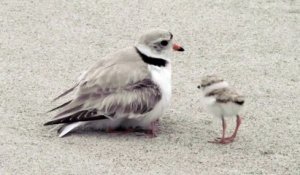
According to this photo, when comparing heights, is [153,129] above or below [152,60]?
below

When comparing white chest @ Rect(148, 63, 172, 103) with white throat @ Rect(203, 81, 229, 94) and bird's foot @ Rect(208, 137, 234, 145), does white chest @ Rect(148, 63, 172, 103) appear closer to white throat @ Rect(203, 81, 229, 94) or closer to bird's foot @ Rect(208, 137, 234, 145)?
white throat @ Rect(203, 81, 229, 94)

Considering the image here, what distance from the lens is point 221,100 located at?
5.14 meters

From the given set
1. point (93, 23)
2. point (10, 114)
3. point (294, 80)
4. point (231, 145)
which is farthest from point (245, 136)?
point (93, 23)

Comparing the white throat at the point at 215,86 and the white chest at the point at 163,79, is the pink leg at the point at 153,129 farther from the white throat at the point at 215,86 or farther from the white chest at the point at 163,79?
the white throat at the point at 215,86

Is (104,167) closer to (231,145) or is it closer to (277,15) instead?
(231,145)

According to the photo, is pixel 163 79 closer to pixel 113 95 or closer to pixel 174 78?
pixel 113 95

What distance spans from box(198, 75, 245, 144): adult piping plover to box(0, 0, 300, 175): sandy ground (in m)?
0.14

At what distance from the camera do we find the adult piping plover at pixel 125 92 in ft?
17.1

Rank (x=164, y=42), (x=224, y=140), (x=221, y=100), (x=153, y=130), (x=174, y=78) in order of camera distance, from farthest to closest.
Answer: (x=174, y=78) < (x=164, y=42) < (x=153, y=130) < (x=224, y=140) < (x=221, y=100)

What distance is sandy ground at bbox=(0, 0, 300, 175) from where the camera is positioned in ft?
16.0

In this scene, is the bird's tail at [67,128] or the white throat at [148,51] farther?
the white throat at [148,51]

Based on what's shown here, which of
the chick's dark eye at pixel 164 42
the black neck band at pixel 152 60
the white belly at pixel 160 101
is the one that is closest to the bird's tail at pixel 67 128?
the white belly at pixel 160 101

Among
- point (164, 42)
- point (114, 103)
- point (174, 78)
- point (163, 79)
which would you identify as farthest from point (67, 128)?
point (174, 78)

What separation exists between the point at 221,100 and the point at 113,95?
2.16 ft
